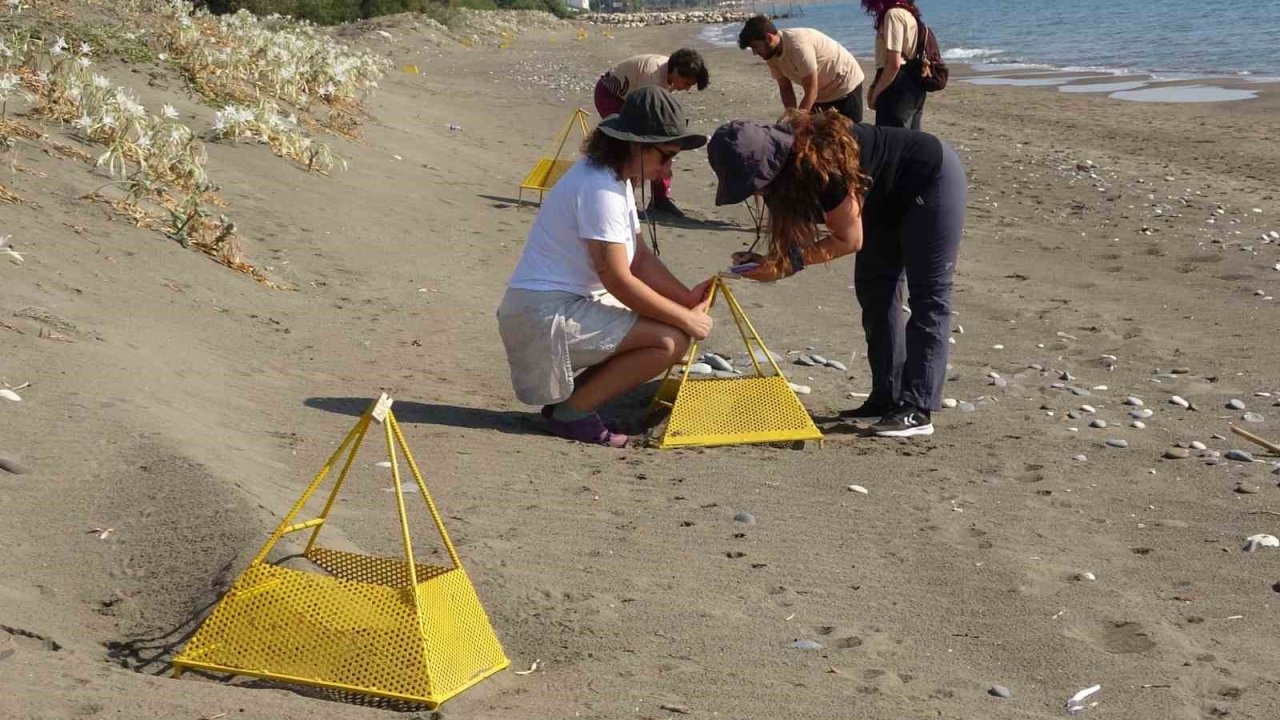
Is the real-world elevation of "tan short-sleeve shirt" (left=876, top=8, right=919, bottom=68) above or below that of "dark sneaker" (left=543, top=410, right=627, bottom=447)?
above

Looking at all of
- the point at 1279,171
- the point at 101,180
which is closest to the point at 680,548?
the point at 101,180

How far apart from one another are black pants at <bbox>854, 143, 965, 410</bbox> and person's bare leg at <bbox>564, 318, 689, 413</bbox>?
2.83 feet

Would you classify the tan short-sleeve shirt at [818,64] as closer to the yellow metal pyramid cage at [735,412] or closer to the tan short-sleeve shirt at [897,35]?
the tan short-sleeve shirt at [897,35]

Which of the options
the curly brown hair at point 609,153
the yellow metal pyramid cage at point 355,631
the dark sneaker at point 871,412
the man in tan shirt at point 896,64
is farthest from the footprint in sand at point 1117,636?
the man in tan shirt at point 896,64

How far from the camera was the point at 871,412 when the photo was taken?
244 inches

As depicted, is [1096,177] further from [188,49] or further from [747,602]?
[747,602]

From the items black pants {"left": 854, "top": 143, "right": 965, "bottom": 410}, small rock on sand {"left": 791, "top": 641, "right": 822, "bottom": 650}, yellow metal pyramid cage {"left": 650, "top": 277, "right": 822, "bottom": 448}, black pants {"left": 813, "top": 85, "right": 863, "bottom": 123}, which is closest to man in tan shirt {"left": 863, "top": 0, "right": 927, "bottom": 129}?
black pants {"left": 813, "top": 85, "right": 863, "bottom": 123}

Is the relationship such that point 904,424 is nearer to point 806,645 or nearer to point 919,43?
point 806,645

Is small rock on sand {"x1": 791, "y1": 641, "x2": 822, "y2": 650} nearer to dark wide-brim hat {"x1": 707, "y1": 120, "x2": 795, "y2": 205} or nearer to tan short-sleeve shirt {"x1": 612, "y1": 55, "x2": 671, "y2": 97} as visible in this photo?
dark wide-brim hat {"x1": 707, "y1": 120, "x2": 795, "y2": 205}

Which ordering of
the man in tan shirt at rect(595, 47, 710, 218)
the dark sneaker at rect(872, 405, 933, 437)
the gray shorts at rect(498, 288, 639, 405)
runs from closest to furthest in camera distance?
the gray shorts at rect(498, 288, 639, 405)
the dark sneaker at rect(872, 405, 933, 437)
the man in tan shirt at rect(595, 47, 710, 218)

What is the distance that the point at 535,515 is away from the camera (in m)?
4.76

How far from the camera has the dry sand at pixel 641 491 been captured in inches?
144

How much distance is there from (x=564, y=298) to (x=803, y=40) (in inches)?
162

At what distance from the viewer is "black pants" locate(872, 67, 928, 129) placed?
880 centimetres
